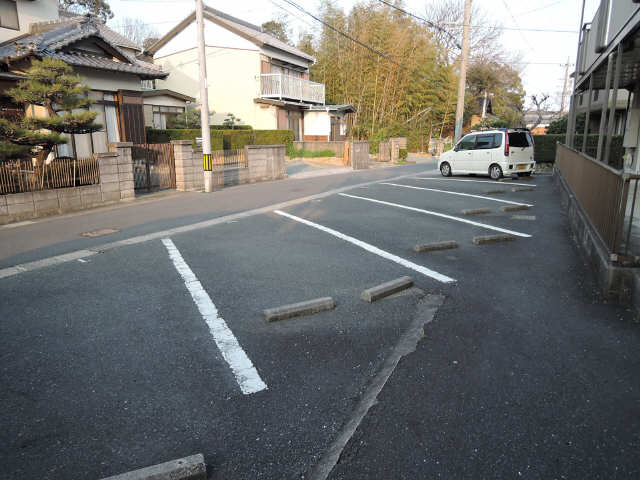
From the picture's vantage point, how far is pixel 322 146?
27.1 m

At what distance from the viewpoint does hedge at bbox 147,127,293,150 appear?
19906mm

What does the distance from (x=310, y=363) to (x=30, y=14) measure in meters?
19.1

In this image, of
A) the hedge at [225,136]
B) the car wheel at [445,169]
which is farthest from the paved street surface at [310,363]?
the hedge at [225,136]

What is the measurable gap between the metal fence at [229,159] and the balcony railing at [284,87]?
12.0 metres

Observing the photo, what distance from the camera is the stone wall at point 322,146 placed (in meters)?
26.5

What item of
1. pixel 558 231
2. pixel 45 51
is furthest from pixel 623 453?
pixel 45 51

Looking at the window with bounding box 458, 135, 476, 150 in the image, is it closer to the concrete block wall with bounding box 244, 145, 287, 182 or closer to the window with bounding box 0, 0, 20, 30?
the concrete block wall with bounding box 244, 145, 287, 182

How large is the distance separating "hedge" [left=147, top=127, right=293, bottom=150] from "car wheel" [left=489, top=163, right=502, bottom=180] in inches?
471

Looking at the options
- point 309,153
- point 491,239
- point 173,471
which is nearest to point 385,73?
point 309,153

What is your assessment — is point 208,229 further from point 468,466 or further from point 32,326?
point 468,466

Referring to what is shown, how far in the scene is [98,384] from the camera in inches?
123

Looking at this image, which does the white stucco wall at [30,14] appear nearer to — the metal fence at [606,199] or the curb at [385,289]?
the curb at [385,289]

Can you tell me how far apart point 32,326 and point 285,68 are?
28080 millimetres

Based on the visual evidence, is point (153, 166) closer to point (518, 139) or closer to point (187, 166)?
point (187, 166)
